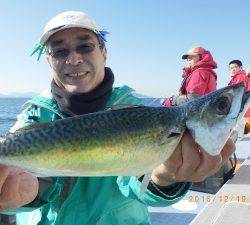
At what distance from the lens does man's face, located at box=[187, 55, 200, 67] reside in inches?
371

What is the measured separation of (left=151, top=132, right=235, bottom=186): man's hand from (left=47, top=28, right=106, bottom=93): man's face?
1.13 m

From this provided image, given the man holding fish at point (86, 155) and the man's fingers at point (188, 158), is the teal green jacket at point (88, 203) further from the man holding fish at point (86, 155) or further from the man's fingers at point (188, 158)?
the man's fingers at point (188, 158)

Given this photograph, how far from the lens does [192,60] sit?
31.3 feet

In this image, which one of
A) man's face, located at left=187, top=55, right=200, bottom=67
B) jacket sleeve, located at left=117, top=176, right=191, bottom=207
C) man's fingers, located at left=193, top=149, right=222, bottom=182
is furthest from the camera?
man's face, located at left=187, top=55, right=200, bottom=67

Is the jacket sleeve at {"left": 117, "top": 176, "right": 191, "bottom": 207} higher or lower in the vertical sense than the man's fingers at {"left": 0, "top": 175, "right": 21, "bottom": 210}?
lower

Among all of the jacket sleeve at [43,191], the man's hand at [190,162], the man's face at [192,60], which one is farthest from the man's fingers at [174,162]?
the man's face at [192,60]

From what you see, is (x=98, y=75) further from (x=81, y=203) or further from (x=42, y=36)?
(x=81, y=203)

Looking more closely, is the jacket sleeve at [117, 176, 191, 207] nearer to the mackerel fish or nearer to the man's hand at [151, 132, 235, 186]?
the man's hand at [151, 132, 235, 186]

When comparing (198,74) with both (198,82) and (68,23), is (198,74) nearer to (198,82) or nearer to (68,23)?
(198,82)

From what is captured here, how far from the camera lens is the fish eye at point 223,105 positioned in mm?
2434

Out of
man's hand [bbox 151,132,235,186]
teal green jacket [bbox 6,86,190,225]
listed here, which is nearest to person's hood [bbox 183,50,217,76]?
teal green jacket [bbox 6,86,190,225]

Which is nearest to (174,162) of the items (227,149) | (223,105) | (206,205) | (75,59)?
(227,149)

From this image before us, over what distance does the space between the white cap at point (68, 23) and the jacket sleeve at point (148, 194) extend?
1.34 m

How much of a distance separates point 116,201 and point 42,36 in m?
1.52
